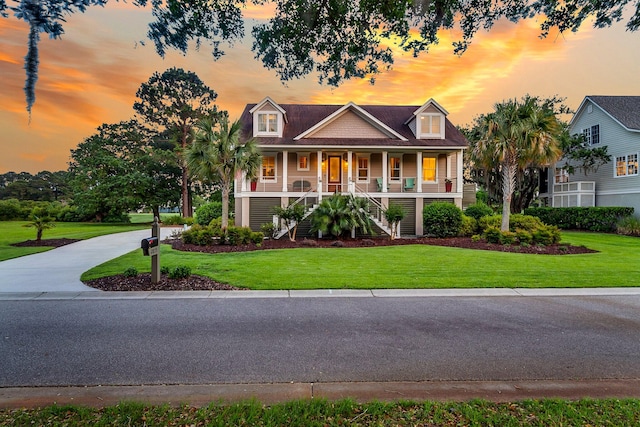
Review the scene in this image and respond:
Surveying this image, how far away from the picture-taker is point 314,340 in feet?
16.6

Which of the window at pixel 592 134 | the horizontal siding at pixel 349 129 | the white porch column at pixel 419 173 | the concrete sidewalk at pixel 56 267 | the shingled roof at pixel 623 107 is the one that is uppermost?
the shingled roof at pixel 623 107

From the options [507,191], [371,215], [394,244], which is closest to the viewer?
[394,244]

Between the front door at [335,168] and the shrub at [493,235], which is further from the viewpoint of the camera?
the front door at [335,168]

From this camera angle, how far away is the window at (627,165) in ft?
77.6

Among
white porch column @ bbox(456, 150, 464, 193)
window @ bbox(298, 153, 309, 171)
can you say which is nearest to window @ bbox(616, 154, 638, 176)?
white porch column @ bbox(456, 150, 464, 193)

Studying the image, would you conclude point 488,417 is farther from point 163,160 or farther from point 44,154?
point 163,160

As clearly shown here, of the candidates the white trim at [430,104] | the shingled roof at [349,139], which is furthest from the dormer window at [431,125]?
the shingled roof at [349,139]

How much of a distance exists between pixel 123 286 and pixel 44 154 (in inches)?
221

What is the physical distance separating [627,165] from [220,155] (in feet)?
87.9

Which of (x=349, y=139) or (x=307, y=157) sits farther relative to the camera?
(x=307, y=157)

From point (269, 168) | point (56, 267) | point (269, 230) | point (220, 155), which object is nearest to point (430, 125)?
point (269, 168)

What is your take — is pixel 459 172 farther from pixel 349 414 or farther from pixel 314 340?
pixel 349 414

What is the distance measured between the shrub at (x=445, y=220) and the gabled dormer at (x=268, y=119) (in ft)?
33.2

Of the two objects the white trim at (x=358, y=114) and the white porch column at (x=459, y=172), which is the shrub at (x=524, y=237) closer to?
the white porch column at (x=459, y=172)
